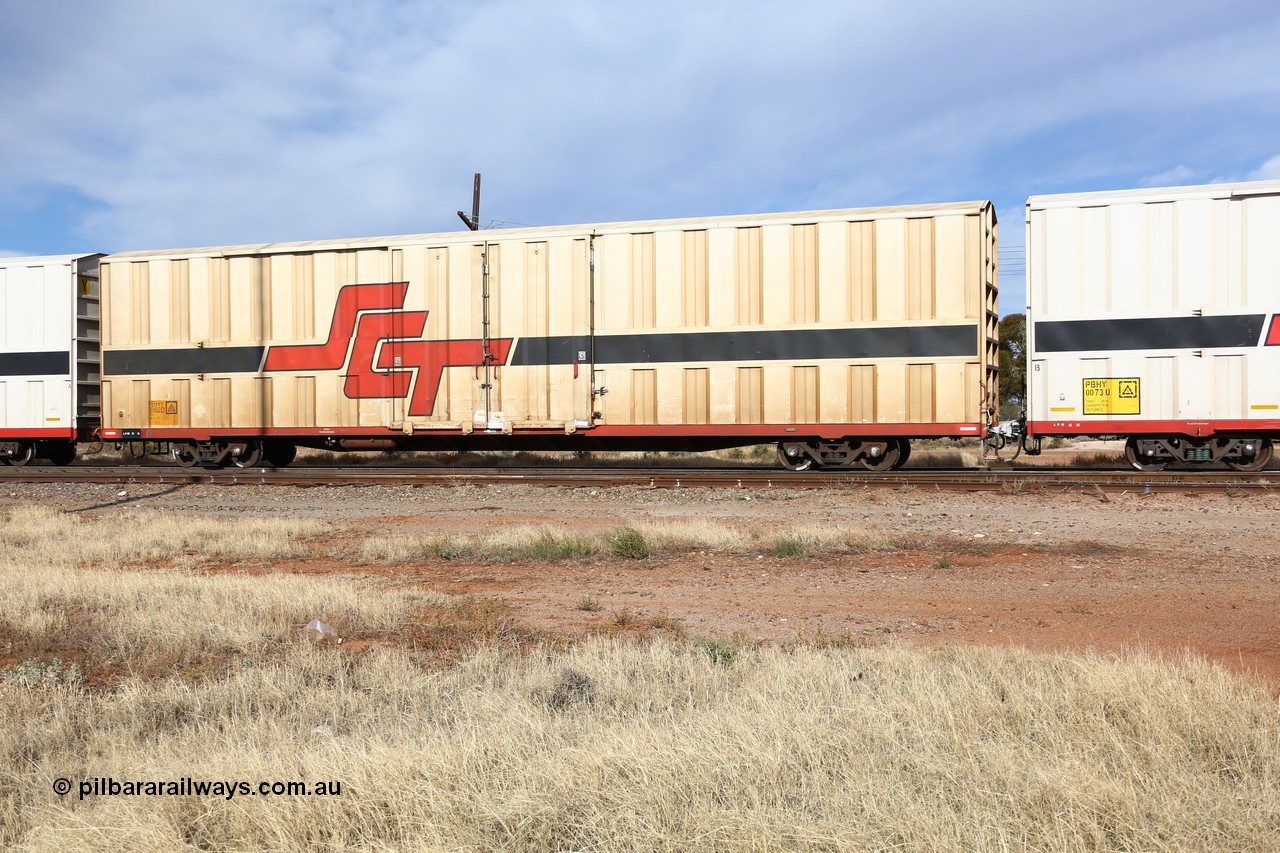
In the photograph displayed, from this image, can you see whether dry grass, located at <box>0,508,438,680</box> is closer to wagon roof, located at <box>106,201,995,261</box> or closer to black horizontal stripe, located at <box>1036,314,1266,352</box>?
wagon roof, located at <box>106,201,995,261</box>

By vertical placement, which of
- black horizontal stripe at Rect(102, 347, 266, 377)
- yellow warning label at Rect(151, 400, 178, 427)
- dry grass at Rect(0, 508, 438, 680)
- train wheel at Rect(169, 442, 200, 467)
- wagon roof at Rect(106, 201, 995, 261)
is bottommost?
dry grass at Rect(0, 508, 438, 680)

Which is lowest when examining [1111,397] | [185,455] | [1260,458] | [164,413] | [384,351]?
[185,455]

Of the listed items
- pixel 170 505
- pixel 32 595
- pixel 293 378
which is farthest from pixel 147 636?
pixel 293 378

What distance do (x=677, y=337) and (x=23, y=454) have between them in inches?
578

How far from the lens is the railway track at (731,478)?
12.9 m

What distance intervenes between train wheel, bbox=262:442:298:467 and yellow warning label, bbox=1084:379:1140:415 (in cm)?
1486

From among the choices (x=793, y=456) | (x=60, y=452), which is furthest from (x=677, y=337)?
(x=60, y=452)

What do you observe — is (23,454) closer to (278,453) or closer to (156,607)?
(278,453)

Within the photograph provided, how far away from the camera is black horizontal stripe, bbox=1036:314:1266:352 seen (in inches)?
509

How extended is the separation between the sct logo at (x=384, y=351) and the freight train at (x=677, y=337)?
0.04 m

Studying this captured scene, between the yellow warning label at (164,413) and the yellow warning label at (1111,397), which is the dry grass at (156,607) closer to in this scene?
the yellow warning label at (164,413)

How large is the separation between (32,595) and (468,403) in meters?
9.38

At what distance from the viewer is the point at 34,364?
1755 centimetres

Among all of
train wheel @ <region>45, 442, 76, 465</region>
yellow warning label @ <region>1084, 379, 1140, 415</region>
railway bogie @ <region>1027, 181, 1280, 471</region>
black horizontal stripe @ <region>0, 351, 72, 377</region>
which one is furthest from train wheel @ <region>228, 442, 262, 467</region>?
yellow warning label @ <region>1084, 379, 1140, 415</region>
